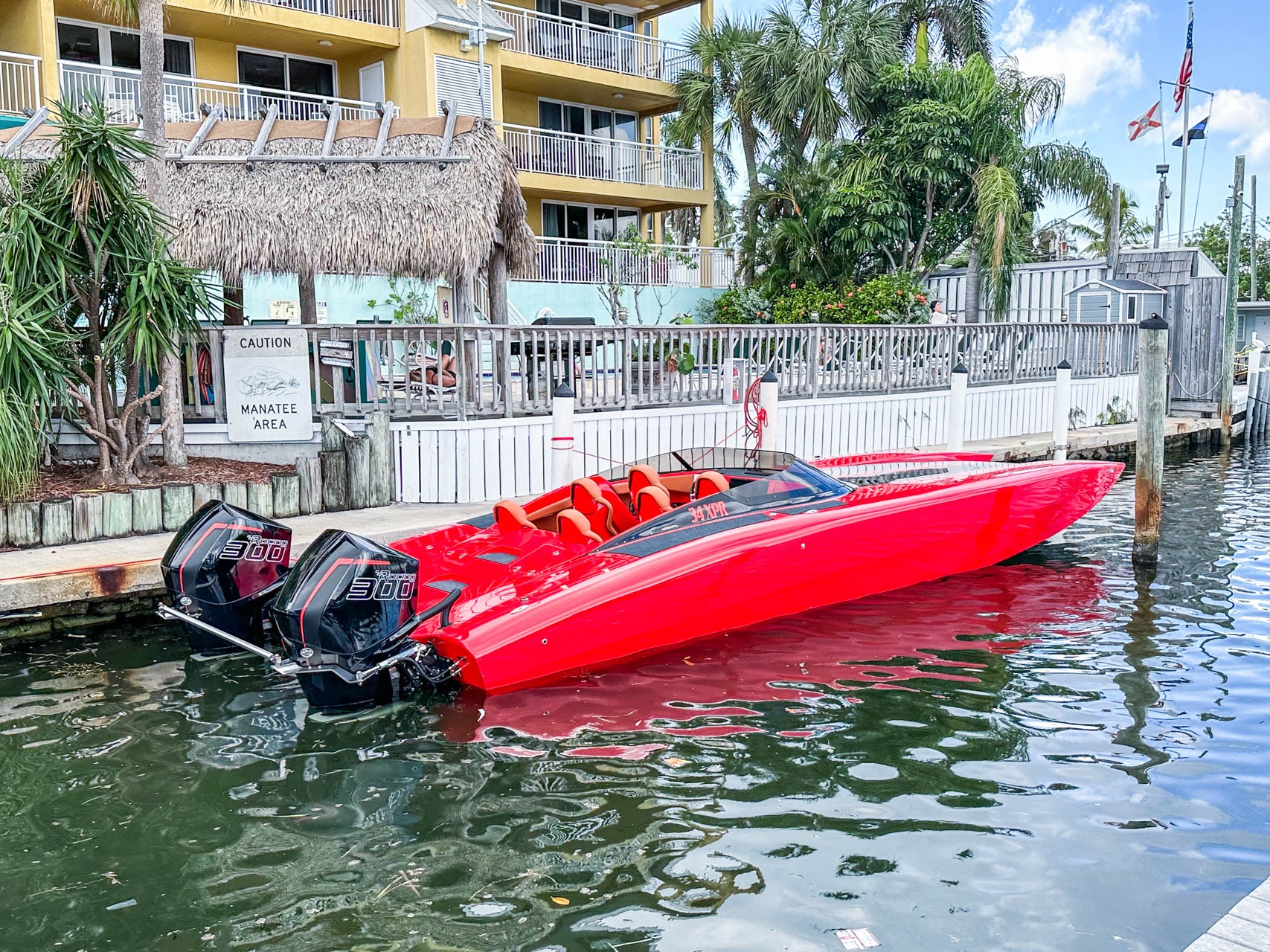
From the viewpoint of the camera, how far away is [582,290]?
22562mm

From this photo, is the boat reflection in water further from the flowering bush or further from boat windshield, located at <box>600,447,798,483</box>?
the flowering bush

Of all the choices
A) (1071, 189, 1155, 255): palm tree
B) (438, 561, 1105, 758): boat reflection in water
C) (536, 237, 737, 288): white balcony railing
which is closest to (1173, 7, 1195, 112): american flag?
(1071, 189, 1155, 255): palm tree

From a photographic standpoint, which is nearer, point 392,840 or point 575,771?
point 392,840

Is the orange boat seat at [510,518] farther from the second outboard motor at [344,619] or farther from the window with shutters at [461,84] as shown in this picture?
the window with shutters at [461,84]

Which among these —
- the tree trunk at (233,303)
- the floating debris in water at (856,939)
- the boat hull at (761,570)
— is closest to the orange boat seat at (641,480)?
the boat hull at (761,570)

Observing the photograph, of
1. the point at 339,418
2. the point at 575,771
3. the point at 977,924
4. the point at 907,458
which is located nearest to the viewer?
the point at 977,924

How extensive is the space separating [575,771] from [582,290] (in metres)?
18.3

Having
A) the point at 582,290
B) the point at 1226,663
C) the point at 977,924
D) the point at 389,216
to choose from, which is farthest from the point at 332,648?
the point at 582,290

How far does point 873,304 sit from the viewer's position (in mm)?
19516

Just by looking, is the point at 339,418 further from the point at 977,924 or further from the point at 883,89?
the point at 883,89

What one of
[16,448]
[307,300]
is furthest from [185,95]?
[16,448]

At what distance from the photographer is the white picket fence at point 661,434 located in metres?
10.3

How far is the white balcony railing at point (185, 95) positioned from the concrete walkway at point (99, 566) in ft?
30.4

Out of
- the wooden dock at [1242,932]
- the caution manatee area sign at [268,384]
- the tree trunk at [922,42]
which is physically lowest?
the wooden dock at [1242,932]
